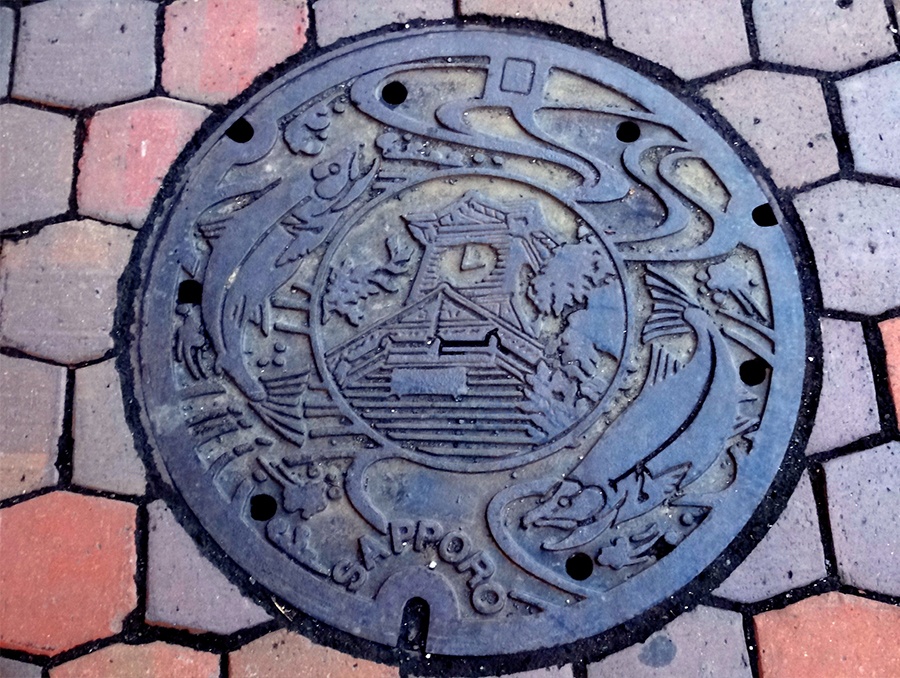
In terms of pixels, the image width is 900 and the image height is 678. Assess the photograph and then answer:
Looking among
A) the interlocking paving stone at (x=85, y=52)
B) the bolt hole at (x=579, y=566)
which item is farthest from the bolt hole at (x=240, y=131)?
the bolt hole at (x=579, y=566)

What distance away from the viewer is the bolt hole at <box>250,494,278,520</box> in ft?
4.92

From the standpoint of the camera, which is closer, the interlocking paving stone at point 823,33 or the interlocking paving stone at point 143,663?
the interlocking paving stone at point 143,663

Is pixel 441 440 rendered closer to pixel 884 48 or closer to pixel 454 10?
pixel 454 10

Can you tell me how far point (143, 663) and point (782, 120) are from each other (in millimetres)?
1676

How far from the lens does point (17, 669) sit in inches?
57.7

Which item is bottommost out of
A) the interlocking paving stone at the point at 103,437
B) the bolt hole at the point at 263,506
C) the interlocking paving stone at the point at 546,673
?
the interlocking paving stone at the point at 546,673

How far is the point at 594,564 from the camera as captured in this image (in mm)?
1453

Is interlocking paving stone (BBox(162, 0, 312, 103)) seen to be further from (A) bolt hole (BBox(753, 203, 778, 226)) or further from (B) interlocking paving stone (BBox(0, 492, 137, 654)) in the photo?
(A) bolt hole (BBox(753, 203, 778, 226))

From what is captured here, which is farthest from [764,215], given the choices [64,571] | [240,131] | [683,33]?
[64,571]

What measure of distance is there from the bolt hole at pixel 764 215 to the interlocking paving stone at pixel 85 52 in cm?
135

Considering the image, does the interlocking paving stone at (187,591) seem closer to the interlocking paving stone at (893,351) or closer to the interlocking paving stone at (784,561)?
the interlocking paving stone at (784,561)

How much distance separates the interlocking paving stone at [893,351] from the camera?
1544 millimetres

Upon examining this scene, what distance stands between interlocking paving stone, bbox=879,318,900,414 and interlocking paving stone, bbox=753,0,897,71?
1.95 feet

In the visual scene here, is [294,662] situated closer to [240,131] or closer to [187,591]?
[187,591]
